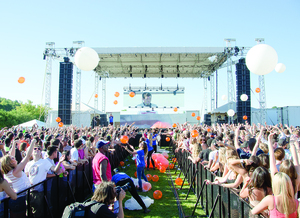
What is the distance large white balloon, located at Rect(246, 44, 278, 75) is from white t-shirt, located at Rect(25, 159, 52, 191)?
17.2ft

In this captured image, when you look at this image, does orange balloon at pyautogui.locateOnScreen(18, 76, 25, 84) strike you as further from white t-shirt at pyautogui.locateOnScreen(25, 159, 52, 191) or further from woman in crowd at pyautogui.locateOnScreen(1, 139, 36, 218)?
woman in crowd at pyautogui.locateOnScreen(1, 139, 36, 218)

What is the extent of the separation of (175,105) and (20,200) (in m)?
21.8

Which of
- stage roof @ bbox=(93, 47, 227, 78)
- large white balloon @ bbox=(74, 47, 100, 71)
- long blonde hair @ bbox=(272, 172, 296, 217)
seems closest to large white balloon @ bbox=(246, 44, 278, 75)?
long blonde hair @ bbox=(272, 172, 296, 217)

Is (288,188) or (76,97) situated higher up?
(76,97)

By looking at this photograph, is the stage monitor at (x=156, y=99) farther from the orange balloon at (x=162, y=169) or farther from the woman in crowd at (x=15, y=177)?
the woman in crowd at (x=15, y=177)

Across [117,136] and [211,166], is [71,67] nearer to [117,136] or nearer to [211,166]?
[117,136]

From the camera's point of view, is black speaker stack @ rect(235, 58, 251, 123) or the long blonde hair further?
black speaker stack @ rect(235, 58, 251, 123)

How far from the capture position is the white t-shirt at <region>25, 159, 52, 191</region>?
367cm

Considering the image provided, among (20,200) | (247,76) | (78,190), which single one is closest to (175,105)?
(247,76)

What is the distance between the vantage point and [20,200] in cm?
315

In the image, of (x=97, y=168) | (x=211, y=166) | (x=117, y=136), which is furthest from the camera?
(x=117, y=136)

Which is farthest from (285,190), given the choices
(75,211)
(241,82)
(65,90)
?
(65,90)

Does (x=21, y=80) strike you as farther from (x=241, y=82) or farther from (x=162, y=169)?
(x=241, y=82)

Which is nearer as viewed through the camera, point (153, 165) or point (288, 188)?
point (288, 188)
